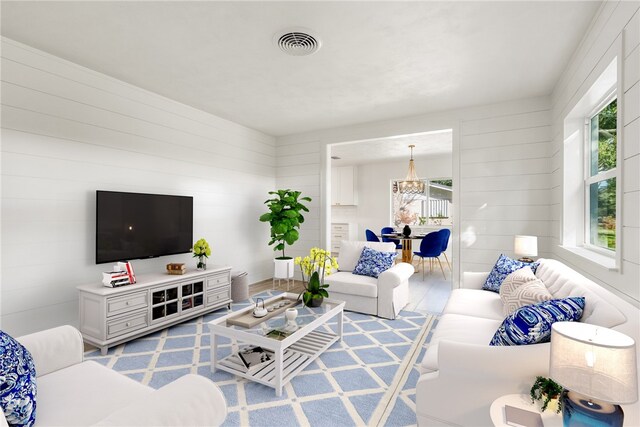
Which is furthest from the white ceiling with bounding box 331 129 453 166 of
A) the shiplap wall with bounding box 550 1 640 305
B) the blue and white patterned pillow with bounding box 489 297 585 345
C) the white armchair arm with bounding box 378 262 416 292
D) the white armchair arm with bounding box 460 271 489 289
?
the blue and white patterned pillow with bounding box 489 297 585 345

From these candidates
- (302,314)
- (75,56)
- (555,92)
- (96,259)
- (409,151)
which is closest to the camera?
(302,314)

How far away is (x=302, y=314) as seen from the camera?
273 cm

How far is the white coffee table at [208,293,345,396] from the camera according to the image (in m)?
2.19

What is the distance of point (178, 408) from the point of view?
1139 millimetres

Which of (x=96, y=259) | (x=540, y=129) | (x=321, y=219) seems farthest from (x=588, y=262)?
(x=96, y=259)

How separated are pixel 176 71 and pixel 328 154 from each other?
2722 mm

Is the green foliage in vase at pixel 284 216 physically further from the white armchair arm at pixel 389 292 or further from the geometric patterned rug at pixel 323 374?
the geometric patterned rug at pixel 323 374

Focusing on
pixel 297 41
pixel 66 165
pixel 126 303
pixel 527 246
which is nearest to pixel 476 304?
pixel 527 246

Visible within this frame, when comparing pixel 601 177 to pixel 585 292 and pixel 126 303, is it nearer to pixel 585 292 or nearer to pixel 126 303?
pixel 585 292

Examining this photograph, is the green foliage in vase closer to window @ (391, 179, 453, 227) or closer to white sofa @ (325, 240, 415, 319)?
white sofa @ (325, 240, 415, 319)

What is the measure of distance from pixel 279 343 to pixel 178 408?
3.46 ft

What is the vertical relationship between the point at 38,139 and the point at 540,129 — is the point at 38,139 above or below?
below

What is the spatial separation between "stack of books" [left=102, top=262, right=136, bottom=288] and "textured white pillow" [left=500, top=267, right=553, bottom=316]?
3.28 metres

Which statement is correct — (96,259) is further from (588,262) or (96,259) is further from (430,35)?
(588,262)
